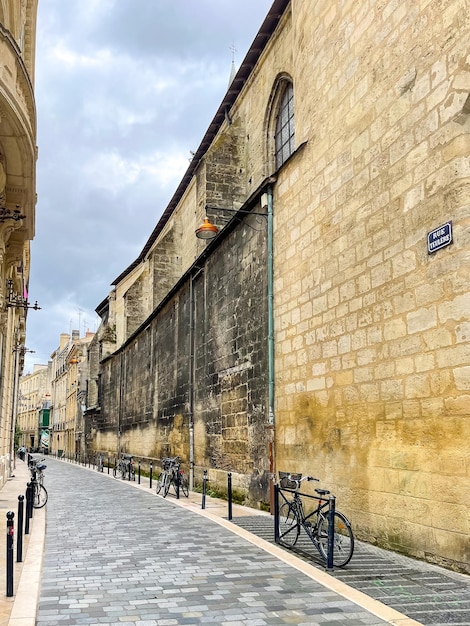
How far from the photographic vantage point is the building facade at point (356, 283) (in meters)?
6.33

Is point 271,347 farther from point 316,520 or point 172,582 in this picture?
point 172,582

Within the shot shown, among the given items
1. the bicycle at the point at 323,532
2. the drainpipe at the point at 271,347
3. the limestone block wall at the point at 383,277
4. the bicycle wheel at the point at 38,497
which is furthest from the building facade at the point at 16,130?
the bicycle at the point at 323,532

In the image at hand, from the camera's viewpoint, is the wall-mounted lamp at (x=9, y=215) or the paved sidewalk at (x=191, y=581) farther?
the wall-mounted lamp at (x=9, y=215)

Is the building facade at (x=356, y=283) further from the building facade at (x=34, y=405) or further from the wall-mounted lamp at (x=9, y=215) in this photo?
the building facade at (x=34, y=405)

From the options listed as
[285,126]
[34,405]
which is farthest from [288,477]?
[34,405]

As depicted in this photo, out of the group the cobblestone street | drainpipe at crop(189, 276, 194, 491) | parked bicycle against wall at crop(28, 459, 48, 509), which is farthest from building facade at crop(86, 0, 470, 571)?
parked bicycle against wall at crop(28, 459, 48, 509)

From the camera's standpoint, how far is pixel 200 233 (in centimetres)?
1274

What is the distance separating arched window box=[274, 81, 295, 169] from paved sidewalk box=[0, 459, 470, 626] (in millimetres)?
8865

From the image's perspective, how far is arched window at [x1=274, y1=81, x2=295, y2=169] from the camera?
46.3 feet

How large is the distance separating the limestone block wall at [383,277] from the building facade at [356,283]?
0.02m

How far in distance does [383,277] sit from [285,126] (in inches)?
324

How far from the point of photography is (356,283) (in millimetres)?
8180

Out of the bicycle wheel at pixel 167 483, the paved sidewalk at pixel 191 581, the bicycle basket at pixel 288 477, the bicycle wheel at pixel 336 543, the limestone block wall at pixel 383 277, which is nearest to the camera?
the paved sidewalk at pixel 191 581

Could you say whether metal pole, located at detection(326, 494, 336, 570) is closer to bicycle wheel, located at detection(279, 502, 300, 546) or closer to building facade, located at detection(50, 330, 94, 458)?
bicycle wheel, located at detection(279, 502, 300, 546)
